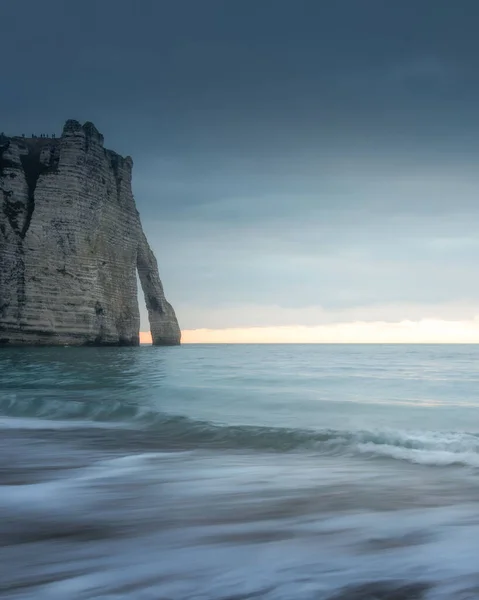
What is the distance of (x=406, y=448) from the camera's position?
6730 millimetres

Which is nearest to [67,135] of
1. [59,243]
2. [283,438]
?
[59,243]

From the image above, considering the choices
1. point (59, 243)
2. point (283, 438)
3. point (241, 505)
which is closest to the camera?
point (241, 505)

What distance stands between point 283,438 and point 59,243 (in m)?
40.1

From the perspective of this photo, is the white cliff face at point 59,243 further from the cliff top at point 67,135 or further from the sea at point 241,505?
the sea at point 241,505

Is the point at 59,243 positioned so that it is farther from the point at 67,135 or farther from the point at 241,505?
the point at 241,505

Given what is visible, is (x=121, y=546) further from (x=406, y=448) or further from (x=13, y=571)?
(x=406, y=448)

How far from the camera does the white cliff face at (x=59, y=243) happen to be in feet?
142

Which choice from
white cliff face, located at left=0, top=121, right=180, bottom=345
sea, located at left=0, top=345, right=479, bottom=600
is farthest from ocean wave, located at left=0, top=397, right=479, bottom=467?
white cliff face, located at left=0, top=121, right=180, bottom=345

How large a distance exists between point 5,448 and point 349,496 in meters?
4.53

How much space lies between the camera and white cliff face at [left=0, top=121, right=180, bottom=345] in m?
43.4

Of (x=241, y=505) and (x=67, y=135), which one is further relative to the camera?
(x=67, y=135)

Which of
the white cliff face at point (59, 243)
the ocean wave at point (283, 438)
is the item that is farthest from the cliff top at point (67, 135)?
the ocean wave at point (283, 438)

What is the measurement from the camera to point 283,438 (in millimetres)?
7434

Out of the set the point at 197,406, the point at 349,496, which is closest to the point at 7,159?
the point at 197,406
